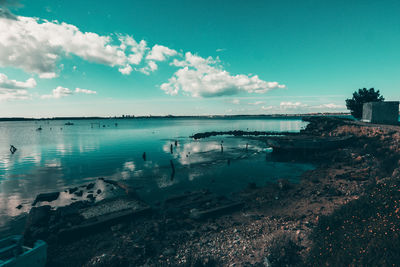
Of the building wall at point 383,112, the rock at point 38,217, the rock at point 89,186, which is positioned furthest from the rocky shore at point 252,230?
the building wall at point 383,112

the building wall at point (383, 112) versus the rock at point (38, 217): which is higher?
the building wall at point (383, 112)

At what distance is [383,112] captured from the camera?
162 ft

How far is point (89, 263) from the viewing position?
10.5m

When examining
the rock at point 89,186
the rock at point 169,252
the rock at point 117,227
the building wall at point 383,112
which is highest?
the building wall at point 383,112

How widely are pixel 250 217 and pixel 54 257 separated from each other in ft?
44.0

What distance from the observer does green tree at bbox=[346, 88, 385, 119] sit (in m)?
63.7

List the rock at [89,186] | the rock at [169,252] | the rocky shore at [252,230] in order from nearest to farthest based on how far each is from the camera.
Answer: the rocky shore at [252,230], the rock at [169,252], the rock at [89,186]

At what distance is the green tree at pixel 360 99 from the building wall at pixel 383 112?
621 inches

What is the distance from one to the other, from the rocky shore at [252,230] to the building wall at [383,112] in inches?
1547

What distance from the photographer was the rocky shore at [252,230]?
8.05 metres

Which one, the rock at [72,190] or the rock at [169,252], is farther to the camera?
the rock at [72,190]

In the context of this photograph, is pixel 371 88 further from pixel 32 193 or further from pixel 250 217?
pixel 32 193

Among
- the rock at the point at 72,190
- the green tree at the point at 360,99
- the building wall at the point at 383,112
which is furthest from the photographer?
the green tree at the point at 360,99

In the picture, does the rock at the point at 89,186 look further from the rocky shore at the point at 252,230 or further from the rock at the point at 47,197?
the rocky shore at the point at 252,230
